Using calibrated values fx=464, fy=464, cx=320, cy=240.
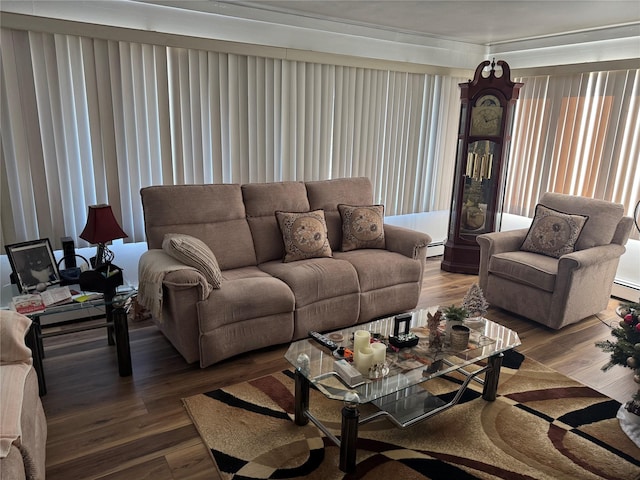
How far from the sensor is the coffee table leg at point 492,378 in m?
2.51

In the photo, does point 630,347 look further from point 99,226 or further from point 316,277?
point 99,226

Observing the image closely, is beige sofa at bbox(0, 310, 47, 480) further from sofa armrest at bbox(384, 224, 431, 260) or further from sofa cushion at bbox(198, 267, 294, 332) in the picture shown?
sofa armrest at bbox(384, 224, 431, 260)

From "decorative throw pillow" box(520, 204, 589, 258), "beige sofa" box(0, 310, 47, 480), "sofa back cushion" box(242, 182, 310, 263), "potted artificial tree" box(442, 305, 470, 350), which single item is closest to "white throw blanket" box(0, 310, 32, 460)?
Result: "beige sofa" box(0, 310, 47, 480)

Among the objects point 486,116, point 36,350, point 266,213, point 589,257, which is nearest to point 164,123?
point 266,213

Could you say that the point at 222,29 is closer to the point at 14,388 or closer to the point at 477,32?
the point at 477,32

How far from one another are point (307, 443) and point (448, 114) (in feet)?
13.5

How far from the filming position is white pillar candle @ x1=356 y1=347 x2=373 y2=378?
2.12m

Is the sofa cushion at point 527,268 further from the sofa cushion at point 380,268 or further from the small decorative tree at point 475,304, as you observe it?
the small decorative tree at point 475,304

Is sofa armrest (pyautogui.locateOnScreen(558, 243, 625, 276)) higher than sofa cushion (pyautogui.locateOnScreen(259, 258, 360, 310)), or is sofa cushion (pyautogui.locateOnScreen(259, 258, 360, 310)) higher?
sofa armrest (pyautogui.locateOnScreen(558, 243, 625, 276))

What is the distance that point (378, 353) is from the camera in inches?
83.8

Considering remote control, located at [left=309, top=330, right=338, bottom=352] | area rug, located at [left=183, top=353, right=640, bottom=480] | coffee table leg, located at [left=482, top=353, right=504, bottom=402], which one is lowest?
area rug, located at [left=183, top=353, right=640, bottom=480]

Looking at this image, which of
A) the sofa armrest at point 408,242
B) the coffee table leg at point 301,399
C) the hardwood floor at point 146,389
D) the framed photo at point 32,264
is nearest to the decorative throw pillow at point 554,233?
the hardwood floor at point 146,389

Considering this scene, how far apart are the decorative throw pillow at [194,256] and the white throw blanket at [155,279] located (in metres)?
0.04

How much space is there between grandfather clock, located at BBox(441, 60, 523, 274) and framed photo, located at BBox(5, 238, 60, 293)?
359 centimetres
